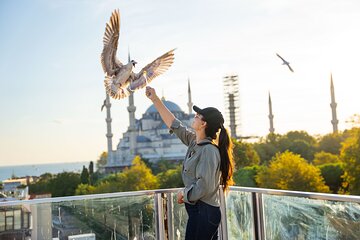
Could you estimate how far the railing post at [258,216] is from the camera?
2.74 m

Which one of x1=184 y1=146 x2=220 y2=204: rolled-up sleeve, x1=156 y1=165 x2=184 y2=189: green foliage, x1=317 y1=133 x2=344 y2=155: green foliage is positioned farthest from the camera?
x1=317 y1=133 x2=344 y2=155: green foliage

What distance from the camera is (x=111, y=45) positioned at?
2578mm

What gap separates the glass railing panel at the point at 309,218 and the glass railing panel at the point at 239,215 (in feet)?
0.45

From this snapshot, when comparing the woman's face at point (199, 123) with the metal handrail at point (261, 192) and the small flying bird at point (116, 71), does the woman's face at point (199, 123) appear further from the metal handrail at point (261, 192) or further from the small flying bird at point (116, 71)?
the metal handrail at point (261, 192)

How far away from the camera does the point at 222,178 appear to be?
2.05 m

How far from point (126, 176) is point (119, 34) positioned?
27.6 m

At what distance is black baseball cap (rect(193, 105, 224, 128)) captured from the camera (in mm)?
2016

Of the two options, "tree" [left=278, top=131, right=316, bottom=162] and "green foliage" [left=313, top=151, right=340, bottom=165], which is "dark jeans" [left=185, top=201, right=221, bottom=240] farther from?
"tree" [left=278, top=131, right=316, bottom=162]

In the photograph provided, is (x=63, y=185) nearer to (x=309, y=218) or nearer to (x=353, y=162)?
(x=353, y=162)

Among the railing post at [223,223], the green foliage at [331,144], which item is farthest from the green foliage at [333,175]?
the railing post at [223,223]

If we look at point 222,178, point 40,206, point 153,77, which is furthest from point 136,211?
point 222,178

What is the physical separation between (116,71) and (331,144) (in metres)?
35.7

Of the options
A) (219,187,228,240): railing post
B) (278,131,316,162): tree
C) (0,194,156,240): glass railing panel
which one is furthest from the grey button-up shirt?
(278,131,316,162): tree

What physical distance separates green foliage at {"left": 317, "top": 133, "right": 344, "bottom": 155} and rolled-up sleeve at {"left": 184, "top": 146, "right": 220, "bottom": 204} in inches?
1388
